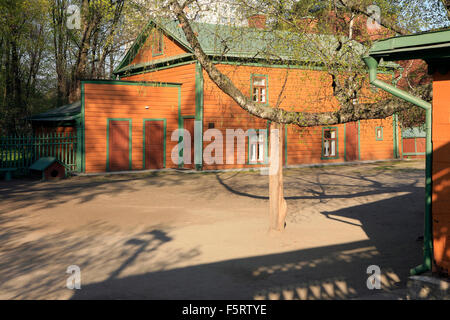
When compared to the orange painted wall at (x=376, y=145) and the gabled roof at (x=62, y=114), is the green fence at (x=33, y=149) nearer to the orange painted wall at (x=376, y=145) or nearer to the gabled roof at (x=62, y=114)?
the gabled roof at (x=62, y=114)

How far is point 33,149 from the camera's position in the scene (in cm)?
2247

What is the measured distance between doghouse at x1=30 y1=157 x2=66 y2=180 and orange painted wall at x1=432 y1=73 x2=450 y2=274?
17.8 m

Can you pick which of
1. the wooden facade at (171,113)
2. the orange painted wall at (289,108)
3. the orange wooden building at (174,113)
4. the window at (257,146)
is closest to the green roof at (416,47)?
the orange painted wall at (289,108)

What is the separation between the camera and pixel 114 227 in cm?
1134

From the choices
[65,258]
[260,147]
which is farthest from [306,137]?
[65,258]

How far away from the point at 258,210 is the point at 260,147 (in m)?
13.6

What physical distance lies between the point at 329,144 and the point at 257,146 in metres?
5.55

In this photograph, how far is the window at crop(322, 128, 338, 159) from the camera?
2953cm

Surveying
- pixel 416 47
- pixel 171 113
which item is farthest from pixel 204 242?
pixel 171 113

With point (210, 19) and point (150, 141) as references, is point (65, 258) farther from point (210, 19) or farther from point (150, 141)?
point (150, 141)

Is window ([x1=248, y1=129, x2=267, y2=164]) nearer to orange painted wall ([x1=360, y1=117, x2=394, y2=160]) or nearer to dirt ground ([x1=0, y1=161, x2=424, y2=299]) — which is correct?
orange painted wall ([x1=360, y1=117, x2=394, y2=160])

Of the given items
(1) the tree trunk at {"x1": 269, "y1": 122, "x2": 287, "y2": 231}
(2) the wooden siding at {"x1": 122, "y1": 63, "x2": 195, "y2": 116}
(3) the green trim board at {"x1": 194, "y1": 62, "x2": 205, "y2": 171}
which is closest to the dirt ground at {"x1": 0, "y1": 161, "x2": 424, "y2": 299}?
(1) the tree trunk at {"x1": 269, "y1": 122, "x2": 287, "y2": 231}

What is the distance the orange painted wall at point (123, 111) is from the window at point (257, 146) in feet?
13.9

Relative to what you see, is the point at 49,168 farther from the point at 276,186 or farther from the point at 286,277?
the point at 286,277
